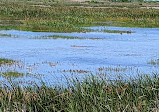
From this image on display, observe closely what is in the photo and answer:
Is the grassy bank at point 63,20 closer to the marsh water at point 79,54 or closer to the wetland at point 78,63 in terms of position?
the wetland at point 78,63

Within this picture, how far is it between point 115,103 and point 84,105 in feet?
3.17

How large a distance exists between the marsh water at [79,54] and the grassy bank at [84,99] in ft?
11.5

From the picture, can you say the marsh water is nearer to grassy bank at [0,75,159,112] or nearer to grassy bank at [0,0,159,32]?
grassy bank at [0,0,159,32]

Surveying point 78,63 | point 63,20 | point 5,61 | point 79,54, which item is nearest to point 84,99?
point 5,61

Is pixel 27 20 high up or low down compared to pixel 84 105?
down

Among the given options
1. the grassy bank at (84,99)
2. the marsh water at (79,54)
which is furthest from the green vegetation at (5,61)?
the grassy bank at (84,99)

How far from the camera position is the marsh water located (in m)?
24.0

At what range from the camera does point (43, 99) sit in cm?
1402

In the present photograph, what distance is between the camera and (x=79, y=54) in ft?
101

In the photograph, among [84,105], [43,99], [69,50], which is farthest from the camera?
[69,50]

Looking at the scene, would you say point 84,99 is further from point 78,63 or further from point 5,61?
point 78,63

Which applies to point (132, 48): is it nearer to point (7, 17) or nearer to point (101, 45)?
point (101, 45)

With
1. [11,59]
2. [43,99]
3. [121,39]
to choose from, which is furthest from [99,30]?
[43,99]

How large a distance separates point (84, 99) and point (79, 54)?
1741 centimetres
